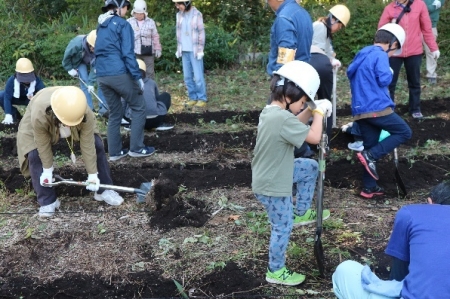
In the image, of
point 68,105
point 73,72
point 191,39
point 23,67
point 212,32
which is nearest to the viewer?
point 68,105

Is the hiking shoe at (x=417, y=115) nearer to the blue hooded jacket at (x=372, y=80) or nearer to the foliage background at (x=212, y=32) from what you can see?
the blue hooded jacket at (x=372, y=80)

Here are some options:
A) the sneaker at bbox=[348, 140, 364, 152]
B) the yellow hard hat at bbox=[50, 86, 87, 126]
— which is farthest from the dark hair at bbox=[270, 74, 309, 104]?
the sneaker at bbox=[348, 140, 364, 152]

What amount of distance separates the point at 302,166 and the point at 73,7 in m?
11.3

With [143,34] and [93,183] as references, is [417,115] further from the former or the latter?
[93,183]

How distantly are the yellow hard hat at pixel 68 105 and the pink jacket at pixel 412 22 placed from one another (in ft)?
14.3

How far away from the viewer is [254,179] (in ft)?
12.2

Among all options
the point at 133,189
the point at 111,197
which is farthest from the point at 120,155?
the point at 133,189

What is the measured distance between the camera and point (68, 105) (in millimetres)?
4543

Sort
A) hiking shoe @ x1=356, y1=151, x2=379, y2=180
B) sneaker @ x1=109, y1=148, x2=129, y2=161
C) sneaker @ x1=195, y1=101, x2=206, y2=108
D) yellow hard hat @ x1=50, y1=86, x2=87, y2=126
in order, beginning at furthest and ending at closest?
sneaker @ x1=195, y1=101, x2=206, y2=108, sneaker @ x1=109, y1=148, x2=129, y2=161, hiking shoe @ x1=356, y1=151, x2=379, y2=180, yellow hard hat @ x1=50, y1=86, x2=87, y2=126

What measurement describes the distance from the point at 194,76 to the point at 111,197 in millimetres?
3870

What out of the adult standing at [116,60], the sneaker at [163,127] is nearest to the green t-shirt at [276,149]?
the adult standing at [116,60]

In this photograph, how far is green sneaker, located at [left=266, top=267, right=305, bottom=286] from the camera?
3936mm

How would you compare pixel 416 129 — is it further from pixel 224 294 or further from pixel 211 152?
pixel 224 294

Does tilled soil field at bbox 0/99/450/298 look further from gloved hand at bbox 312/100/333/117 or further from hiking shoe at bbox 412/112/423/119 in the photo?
gloved hand at bbox 312/100/333/117
